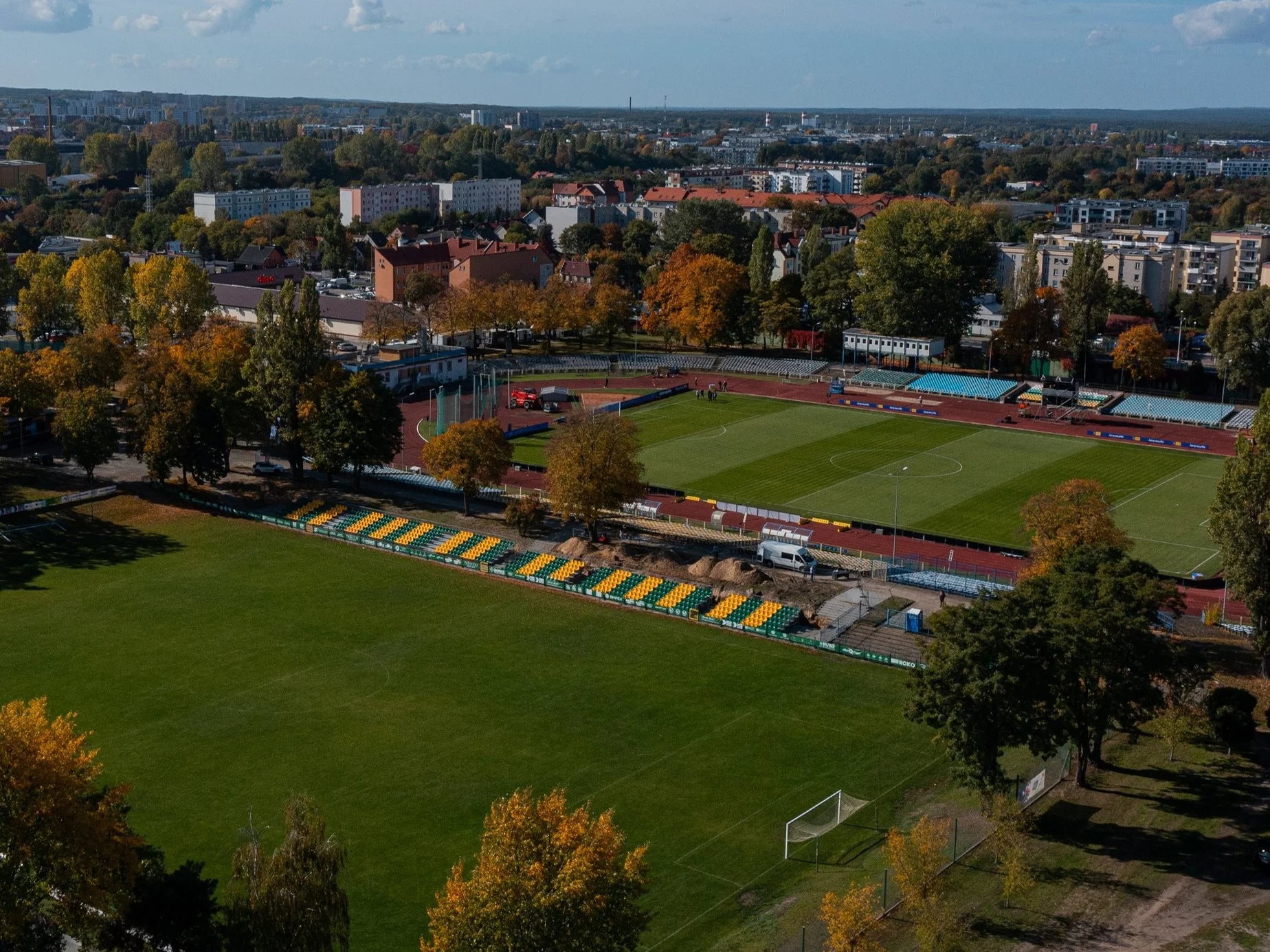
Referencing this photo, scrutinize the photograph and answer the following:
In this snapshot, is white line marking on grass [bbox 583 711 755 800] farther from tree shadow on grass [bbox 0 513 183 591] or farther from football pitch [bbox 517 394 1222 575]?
tree shadow on grass [bbox 0 513 183 591]

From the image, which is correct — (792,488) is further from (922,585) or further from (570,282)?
(570,282)

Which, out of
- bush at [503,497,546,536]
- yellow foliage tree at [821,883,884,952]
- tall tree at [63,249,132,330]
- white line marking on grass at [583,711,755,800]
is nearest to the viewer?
yellow foliage tree at [821,883,884,952]

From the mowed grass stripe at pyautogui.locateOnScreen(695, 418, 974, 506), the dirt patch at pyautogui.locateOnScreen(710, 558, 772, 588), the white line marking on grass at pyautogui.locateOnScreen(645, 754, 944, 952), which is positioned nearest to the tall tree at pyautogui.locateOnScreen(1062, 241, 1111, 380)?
the mowed grass stripe at pyautogui.locateOnScreen(695, 418, 974, 506)

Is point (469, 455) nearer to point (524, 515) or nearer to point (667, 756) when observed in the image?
point (524, 515)

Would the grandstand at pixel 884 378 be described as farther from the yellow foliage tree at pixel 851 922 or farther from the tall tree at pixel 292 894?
the tall tree at pixel 292 894


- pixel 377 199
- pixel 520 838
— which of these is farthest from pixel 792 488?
pixel 377 199

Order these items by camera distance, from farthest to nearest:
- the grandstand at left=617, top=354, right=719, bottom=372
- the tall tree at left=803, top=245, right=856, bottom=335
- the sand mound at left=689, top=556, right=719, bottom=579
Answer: the tall tree at left=803, top=245, right=856, bottom=335 → the grandstand at left=617, top=354, right=719, bottom=372 → the sand mound at left=689, top=556, right=719, bottom=579

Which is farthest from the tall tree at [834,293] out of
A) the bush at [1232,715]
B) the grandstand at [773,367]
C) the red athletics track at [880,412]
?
the bush at [1232,715]
